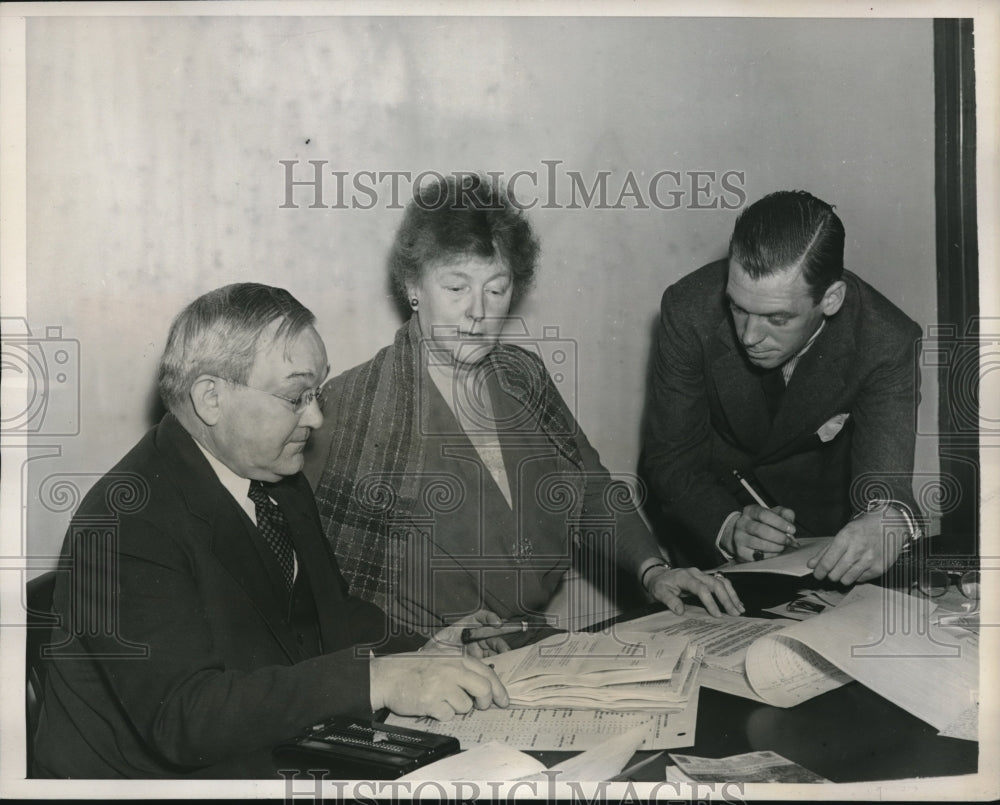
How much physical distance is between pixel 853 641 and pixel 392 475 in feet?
3.11

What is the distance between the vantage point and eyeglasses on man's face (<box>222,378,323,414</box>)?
1.82 m

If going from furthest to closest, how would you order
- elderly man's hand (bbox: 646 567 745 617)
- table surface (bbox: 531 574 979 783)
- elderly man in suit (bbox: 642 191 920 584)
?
elderly man in suit (bbox: 642 191 920 584) < elderly man's hand (bbox: 646 567 745 617) < table surface (bbox: 531 574 979 783)

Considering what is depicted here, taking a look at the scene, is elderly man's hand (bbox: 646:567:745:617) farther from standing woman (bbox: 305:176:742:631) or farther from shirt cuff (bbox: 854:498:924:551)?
shirt cuff (bbox: 854:498:924:551)

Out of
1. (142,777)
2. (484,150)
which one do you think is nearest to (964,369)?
(484,150)

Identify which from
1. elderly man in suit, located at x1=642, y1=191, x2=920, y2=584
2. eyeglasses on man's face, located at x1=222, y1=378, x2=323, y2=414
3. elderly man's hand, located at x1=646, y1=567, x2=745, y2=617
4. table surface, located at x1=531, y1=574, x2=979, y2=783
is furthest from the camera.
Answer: elderly man in suit, located at x1=642, y1=191, x2=920, y2=584

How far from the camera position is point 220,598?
1.74 metres

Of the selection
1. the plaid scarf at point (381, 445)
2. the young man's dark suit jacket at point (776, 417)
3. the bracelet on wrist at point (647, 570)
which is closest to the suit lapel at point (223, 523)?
the plaid scarf at point (381, 445)

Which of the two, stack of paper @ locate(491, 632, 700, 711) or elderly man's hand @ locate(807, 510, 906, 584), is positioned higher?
elderly man's hand @ locate(807, 510, 906, 584)

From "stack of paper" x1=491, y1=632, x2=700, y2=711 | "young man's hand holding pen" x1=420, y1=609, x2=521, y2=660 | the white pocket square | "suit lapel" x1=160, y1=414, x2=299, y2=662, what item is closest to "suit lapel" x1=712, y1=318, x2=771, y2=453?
the white pocket square

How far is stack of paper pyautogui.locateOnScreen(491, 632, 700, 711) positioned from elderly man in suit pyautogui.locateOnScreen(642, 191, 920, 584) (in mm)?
387

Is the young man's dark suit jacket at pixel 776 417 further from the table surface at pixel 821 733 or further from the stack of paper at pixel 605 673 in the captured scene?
the table surface at pixel 821 733

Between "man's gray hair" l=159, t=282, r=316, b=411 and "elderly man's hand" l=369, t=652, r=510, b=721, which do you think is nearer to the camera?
"elderly man's hand" l=369, t=652, r=510, b=721

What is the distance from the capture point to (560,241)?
2084 millimetres

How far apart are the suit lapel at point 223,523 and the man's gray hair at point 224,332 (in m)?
Answer: 0.11
